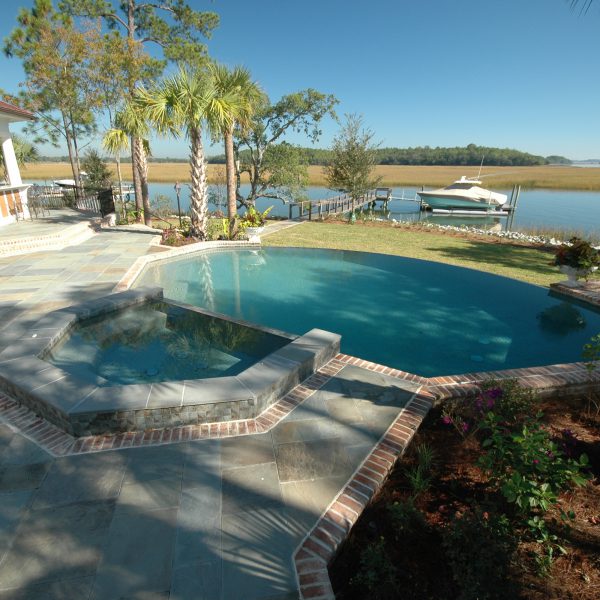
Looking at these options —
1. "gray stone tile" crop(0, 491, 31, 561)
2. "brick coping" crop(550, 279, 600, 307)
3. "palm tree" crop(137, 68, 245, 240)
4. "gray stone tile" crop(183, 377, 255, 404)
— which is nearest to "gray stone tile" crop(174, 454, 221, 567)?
"gray stone tile" crop(183, 377, 255, 404)

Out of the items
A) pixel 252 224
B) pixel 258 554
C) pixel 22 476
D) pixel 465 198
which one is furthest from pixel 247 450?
pixel 465 198

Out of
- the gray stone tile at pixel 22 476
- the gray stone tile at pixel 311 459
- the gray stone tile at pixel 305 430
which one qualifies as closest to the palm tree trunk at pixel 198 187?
the gray stone tile at pixel 305 430

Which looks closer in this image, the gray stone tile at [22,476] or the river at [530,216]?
the gray stone tile at [22,476]

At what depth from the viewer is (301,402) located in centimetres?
448

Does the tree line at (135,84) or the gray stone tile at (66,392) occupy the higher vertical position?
the tree line at (135,84)

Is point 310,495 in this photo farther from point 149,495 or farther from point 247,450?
point 149,495

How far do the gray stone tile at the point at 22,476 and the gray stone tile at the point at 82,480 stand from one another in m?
0.08

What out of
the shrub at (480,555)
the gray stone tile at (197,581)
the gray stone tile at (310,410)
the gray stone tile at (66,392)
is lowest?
the gray stone tile at (310,410)

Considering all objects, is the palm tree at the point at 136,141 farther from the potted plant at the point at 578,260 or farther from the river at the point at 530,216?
the potted plant at the point at 578,260

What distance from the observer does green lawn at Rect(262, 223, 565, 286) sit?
11641mm

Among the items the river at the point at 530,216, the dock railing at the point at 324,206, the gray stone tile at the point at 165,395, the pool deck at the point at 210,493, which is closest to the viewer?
the pool deck at the point at 210,493

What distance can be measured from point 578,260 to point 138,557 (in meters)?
11.4

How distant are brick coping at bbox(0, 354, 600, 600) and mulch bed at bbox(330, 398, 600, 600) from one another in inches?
5.3

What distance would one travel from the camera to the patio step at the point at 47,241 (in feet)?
36.4
